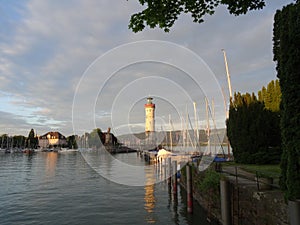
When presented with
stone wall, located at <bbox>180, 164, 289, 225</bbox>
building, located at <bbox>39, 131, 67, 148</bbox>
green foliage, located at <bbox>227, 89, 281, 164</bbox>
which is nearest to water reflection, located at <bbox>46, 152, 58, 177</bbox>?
green foliage, located at <bbox>227, 89, 281, 164</bbox>

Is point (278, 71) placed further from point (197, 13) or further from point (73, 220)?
point (73, 220)

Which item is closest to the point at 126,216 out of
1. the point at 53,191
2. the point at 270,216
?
the point at 270,216

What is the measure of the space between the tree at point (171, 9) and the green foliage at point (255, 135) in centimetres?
1704

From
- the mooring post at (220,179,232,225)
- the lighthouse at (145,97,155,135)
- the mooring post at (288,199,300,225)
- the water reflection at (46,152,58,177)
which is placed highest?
the lighthouse at (145,97,155,135)

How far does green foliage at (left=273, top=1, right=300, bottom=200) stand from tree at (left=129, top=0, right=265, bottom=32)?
4.09 feet

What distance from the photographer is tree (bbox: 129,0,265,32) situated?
8195 mm

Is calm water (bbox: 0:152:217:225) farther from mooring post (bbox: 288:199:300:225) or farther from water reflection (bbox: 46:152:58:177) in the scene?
water reflection (bbox: 46:152:58:177)

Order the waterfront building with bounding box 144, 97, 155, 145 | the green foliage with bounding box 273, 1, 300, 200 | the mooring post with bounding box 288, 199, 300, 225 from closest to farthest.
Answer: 1. the mooring post with bounding box 288, 199, 300, 225
2. the green foliage with bounding box 273, 1, 300, 200
3. the waterfront building with bounding box 144, 97, 155, 145

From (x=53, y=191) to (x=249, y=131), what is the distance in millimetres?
18610

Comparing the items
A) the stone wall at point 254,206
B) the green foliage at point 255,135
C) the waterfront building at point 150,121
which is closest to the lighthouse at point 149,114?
the waterfront building at point 150,121

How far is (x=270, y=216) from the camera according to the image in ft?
28.2

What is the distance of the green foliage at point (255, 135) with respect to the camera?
2297cm

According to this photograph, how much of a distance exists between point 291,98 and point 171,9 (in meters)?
4.32

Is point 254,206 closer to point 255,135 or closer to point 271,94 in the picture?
point 255,135
